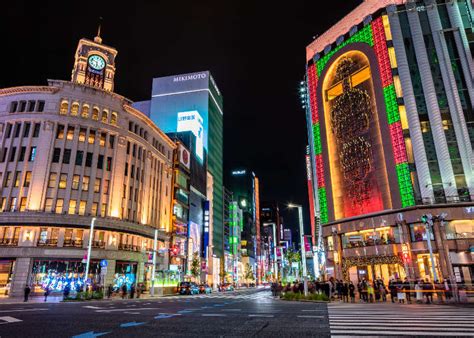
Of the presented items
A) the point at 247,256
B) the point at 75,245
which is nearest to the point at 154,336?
the point at 75,245

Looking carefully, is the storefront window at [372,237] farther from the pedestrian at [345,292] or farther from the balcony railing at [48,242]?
the balcony railing at [48,242]

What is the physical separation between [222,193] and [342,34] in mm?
71117

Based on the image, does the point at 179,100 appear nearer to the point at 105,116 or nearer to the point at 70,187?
the point at 105,116

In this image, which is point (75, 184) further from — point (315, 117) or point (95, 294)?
point (315, 117)

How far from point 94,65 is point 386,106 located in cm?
5112

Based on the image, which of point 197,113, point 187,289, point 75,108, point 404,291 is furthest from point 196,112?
point 404,291

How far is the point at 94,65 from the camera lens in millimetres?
60625

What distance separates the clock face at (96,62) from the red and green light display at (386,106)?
40.7 meters

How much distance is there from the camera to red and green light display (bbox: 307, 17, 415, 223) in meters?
44.7

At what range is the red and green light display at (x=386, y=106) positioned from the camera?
147 ft

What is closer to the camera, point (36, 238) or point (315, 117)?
point (36, 238)

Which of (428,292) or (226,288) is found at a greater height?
(428,292)

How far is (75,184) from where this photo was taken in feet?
152

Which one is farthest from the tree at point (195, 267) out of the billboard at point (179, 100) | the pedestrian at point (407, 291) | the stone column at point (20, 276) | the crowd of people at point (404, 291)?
the pedestrian at point (407, 291)
